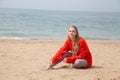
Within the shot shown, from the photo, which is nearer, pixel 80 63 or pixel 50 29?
pixel 80 63

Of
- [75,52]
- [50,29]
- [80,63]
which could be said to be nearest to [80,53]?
[75,52]

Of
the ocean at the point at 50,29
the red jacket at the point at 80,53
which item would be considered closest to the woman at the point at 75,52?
the red jacket at the point at 80,53

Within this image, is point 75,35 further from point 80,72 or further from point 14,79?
point 14,79

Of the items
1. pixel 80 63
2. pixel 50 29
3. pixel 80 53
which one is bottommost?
pixel 50 29

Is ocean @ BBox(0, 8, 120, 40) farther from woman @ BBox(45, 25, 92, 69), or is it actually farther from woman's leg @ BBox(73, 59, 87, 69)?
woman's leg @ BBox(73, 59, 87, 69)

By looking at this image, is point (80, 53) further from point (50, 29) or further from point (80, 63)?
point (50, 29)

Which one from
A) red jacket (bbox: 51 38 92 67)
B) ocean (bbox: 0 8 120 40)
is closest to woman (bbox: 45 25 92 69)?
red jacket (bbox: 51 38 92 67)

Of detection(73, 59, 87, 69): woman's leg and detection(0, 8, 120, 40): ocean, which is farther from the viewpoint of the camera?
detection(0, 8, 120, 40): ocean

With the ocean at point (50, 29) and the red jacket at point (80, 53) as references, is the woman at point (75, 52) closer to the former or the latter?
the red jacket at point (80, 53)

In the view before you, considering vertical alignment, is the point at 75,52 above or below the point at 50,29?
above

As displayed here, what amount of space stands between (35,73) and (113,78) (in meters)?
1.61

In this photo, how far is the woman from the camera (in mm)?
6082

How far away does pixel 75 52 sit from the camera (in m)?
6.18

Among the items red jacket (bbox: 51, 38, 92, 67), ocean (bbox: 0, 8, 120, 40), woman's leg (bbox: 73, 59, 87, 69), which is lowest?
ocean (bbox: 0, 8, 120, 40)
